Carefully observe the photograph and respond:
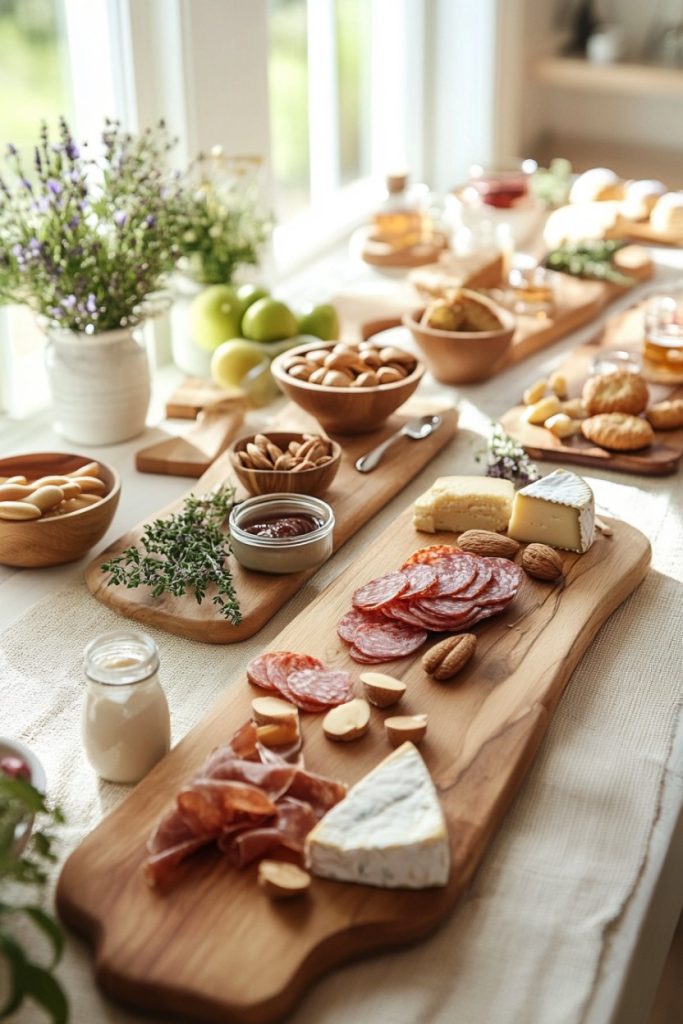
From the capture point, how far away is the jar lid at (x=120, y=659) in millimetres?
1080

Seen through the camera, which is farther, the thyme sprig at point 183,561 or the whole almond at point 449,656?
the thyme sprig at point 183,561

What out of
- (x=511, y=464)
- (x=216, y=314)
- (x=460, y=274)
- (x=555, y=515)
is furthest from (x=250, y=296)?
(x=555, y=515)

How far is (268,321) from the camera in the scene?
200 cm

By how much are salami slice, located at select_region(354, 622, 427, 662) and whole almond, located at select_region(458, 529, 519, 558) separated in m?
0.17

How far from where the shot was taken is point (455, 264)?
2422 mm

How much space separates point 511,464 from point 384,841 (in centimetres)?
83

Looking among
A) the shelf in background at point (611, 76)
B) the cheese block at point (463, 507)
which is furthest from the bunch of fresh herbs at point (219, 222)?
the shelf in background at point (611, 76)

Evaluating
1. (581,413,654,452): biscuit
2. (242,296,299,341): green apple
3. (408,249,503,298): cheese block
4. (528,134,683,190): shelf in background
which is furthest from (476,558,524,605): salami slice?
(528,134,683,190): shelf in background

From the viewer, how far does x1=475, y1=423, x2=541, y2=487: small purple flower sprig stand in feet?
5.47

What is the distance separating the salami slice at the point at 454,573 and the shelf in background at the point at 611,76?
2.36 meters

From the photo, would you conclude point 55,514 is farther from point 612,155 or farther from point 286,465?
point 612,155

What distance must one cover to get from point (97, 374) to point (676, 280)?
1355 mm

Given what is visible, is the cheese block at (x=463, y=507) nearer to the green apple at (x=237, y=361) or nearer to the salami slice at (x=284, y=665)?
the salami slice at (x=284, y=665)

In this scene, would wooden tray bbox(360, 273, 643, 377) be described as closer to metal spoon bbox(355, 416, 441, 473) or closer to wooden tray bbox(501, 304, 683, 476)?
wooden tray bbox(501, 304, 683, 476)
